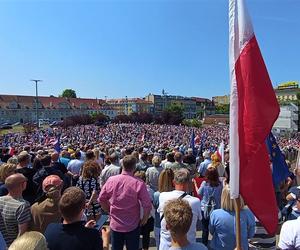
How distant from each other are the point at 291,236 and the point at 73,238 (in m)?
1.90

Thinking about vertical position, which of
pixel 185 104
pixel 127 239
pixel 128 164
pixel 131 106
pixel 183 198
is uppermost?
pixel 185 104

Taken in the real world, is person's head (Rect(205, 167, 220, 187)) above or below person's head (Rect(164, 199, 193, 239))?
below

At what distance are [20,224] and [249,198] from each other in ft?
8.22

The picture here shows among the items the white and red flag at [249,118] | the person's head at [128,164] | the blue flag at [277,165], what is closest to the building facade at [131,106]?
the blue flag at [277,165]

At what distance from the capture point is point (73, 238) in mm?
3055

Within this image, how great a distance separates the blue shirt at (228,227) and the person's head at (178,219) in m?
1.28

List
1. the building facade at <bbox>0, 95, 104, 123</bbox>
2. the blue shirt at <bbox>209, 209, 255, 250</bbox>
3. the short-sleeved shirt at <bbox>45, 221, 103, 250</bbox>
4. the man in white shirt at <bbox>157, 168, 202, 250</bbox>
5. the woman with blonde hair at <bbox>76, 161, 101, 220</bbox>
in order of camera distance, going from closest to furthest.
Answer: the short-sleeved shirt at <bbox>45, 221, 103, 250</bbox> → the blue shirt at <bbox>209, 209, 255, 250</bbox> → the man in white shirt at <bbox>157, 168, 202, 250</bbox> → the woman with blonde hair at <bbox>76, 161, 101, 220</bbox> → the building facade at <bbox>0, 95, 104, 123</bbox>

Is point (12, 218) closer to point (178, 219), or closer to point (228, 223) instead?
point (178, 219)

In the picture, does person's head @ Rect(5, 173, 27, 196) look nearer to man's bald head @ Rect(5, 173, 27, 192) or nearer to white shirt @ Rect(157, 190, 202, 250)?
man's bald head @ Rect(5, 173, 27, 192)

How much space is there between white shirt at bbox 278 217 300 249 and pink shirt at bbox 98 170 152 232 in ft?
6.44

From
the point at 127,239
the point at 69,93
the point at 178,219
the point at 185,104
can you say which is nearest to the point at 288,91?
the point at 185,104

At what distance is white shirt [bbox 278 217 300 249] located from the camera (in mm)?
3191

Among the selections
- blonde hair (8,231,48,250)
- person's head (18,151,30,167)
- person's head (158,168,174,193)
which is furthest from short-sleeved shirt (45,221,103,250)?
person's head (18,151,30,167)

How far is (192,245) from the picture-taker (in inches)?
114
